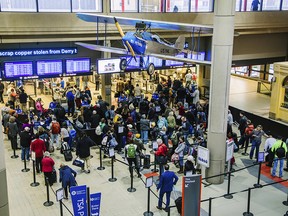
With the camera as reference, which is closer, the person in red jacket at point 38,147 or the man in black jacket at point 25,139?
the person in red jacket at point 38,147

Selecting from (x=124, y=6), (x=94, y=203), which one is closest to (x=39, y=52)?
(x=124, y=6)

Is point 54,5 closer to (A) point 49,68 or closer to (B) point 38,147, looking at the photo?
(A) point 49,68

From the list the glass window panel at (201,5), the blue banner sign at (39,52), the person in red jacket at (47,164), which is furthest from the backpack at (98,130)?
the glass window panel at (201,5)

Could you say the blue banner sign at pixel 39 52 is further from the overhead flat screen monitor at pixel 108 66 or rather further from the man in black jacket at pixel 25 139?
the man in black jacket at pixel 25 139

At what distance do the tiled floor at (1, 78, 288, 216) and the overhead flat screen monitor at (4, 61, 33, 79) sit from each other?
4041 mm

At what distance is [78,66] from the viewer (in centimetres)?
1866

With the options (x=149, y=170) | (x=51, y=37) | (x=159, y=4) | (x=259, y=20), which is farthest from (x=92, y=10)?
(x=259, y=20)

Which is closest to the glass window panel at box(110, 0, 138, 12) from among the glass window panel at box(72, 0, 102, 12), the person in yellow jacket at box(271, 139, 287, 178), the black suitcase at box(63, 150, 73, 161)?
the glass window panel at box(72, 0, 102, 12)

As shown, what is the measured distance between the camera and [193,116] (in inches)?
702

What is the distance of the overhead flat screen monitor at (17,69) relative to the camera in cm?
1689

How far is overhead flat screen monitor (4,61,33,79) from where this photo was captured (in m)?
16.9

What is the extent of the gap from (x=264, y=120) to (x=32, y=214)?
1189 centimetres

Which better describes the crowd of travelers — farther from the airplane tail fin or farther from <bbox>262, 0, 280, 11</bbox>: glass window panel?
<bbox>262, 0, 280, 11</bbox>: glass window panel

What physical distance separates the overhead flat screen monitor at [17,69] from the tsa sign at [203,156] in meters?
8.71
